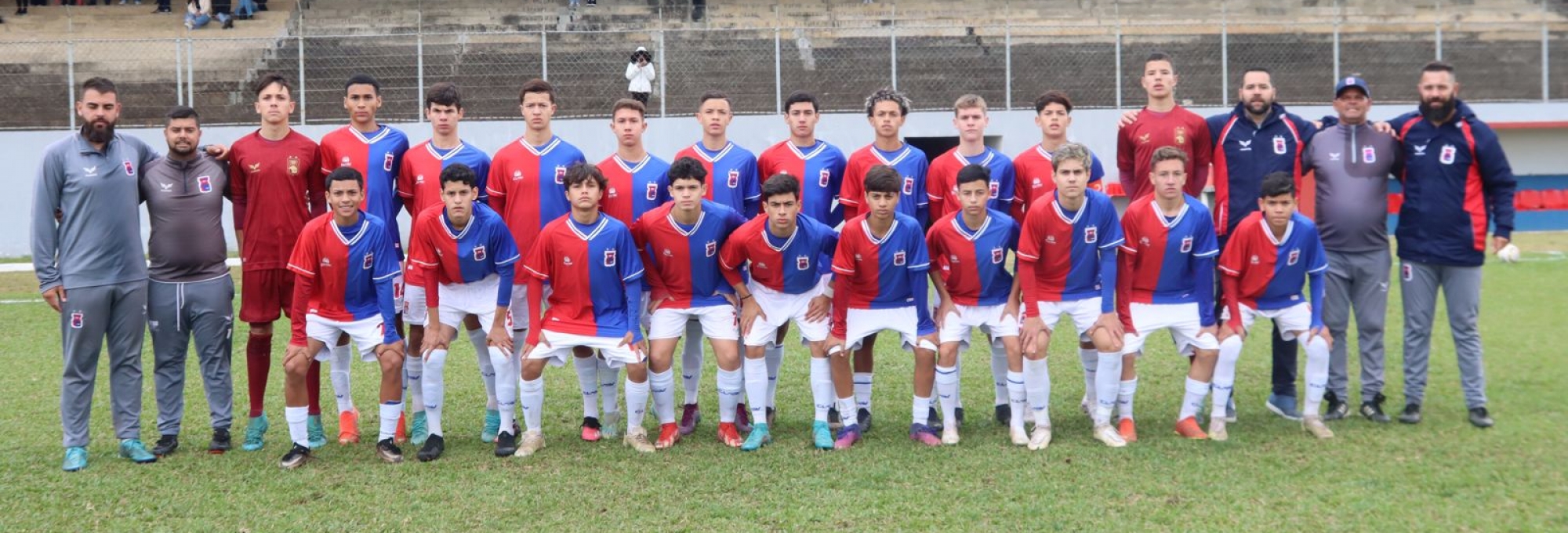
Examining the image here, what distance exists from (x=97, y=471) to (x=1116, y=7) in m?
19.3

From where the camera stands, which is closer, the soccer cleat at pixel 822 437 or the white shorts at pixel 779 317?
the soccer cleat at pixel 822 437

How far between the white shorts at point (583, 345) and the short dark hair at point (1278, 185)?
3.37 m

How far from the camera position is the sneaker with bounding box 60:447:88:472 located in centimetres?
585

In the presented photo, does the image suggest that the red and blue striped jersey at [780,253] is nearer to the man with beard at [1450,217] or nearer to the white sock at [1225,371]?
the white sock at [1225,371]

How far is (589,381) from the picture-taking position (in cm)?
640

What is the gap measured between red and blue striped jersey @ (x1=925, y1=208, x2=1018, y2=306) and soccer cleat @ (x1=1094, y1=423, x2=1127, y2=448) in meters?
0.82

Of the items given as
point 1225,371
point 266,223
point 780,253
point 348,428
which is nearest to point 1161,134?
point 1225,371

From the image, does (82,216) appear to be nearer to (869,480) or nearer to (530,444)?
(530,444)

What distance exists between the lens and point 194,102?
18.6 meters

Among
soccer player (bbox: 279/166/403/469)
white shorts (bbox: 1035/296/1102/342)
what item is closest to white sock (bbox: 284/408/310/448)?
soccer player (bbox: 279/166/403/469)

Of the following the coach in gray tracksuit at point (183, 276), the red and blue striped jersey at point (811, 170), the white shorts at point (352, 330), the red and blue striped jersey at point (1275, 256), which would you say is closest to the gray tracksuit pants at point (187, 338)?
the coach in gray tracksuit at point (183, 276)

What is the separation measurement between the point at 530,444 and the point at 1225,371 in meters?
3.61

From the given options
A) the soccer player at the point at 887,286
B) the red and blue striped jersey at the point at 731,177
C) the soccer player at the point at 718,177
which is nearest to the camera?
the soccer player at the point at 887,286

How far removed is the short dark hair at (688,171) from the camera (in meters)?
6.09
